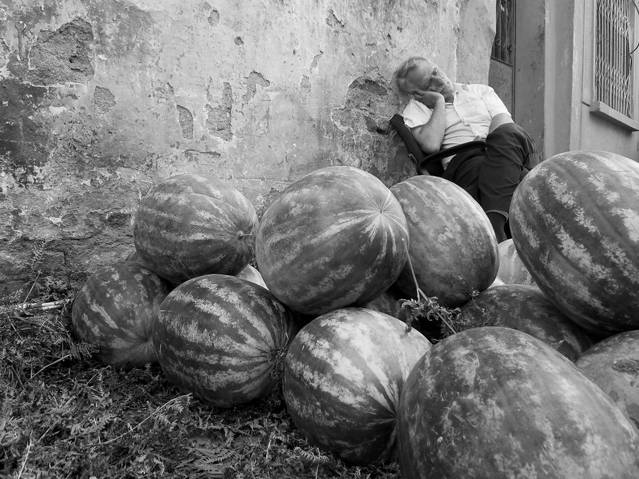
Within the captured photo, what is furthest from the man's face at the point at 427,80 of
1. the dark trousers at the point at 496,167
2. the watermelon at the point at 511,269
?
the watermelon at the point at 511,269

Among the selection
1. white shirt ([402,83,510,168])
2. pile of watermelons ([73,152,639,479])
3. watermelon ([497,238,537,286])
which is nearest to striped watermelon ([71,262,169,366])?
pile of watermelons ([73,152,639,479])

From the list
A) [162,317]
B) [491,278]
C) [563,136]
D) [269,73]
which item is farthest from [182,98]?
[563,136]

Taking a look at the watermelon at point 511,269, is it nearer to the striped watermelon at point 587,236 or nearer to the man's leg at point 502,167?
the striped watermelon at point 587,236

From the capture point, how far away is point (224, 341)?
1.97 m

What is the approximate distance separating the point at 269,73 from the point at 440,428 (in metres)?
3.24

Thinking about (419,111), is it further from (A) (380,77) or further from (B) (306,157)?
(B) (306,157)

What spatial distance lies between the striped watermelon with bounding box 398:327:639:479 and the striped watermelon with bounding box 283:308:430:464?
263mm

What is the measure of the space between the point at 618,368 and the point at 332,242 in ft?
3.11

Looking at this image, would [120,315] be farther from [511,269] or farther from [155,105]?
[511,269]

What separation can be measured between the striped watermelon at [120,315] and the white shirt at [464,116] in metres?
3.15

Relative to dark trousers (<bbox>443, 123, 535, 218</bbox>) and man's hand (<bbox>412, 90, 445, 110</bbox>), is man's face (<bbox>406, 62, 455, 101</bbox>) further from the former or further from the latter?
dark trousers (<bbox>443, 123, 535, 218</bbox>)

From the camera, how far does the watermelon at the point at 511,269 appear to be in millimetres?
2738

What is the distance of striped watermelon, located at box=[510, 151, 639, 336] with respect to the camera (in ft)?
5.40

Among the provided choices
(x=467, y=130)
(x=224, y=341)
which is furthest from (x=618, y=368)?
(x=467, y=130)
